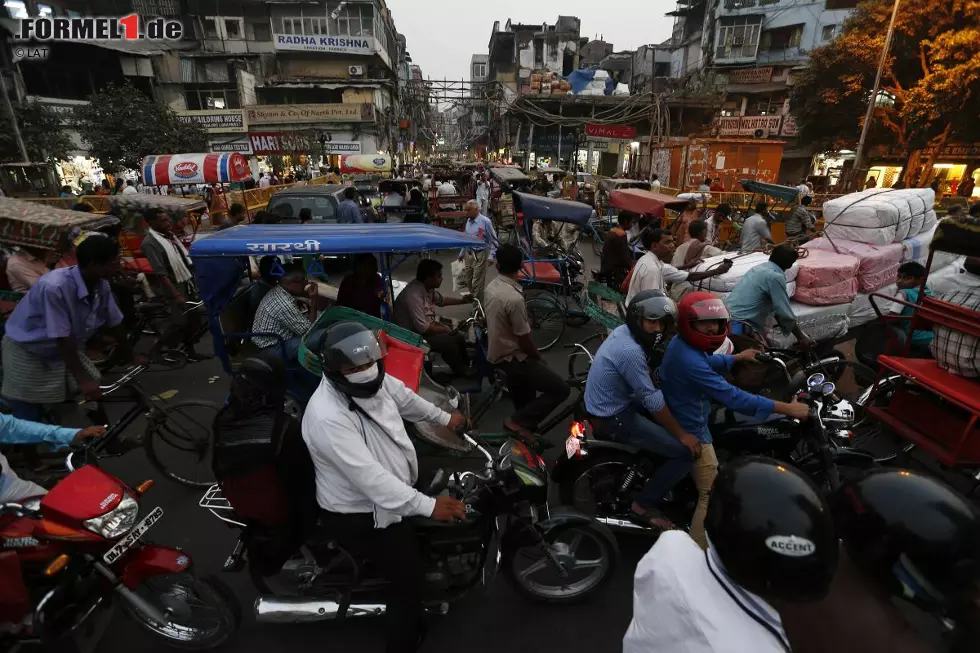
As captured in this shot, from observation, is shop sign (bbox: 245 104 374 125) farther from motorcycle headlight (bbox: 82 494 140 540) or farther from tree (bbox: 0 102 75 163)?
motorcycle headlight (bbox: 82 494 140 540)

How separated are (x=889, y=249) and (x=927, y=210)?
1460 mm

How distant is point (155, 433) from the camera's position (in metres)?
4.33

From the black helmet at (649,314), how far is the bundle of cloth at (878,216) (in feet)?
17.8

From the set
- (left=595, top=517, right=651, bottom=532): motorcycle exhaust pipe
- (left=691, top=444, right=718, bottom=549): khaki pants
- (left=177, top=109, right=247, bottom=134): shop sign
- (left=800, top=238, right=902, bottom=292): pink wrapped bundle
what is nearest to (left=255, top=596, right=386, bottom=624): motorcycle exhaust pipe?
(left=595, top=517, right=651, bottom=532): motorcycle exhaust pipe

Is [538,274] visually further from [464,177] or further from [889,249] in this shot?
[464,177]

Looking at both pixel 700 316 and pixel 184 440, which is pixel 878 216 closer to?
pixel 700 316

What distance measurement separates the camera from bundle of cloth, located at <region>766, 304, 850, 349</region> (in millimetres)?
5819

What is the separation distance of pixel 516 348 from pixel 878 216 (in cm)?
584

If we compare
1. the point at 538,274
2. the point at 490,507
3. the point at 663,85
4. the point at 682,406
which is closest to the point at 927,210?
the point at 538,274

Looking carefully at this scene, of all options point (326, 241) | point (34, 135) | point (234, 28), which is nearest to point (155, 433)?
point (326, 241)

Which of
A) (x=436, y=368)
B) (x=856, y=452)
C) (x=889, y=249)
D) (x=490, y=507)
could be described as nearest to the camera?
(x=490, y=507)

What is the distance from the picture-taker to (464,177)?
709 inches

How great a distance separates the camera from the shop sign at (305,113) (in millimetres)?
33281

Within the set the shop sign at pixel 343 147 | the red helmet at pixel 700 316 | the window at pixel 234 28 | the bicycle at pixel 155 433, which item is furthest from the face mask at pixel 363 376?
the window at pixel 234 28
